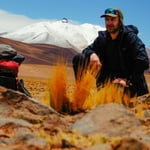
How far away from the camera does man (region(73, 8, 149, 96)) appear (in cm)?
588

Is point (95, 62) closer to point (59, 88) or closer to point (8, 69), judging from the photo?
point (59, 88)

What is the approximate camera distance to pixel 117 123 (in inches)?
159

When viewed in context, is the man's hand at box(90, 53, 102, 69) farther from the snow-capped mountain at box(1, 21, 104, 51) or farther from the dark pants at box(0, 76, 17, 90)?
the snow-capped mountain at box(1, 21, 104, 51)

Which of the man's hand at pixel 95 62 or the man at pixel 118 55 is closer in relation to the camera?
the man's hand at pixel 95 62

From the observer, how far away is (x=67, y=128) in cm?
416

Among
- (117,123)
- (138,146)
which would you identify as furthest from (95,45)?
(138,146)

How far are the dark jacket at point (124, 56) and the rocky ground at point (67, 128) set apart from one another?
2.29ft

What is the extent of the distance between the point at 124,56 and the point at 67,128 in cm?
215

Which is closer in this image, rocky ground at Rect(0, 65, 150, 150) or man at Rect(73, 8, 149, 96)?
rocky ground at Rect(0, 65, 150, 150)

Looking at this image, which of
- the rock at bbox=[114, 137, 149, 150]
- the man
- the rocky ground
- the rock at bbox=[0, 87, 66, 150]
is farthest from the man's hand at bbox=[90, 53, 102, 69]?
the rock at bbox=[114, 137, 149, 150]

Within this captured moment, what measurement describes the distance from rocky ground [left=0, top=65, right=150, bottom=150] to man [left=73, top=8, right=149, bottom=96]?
69cm

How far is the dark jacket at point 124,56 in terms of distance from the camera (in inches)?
232

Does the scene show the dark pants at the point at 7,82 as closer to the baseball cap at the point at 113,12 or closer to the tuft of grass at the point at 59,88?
the tuft of grass at the point at 59,88

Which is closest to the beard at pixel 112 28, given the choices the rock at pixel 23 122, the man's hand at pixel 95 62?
the man's hand at pixel 95 62
